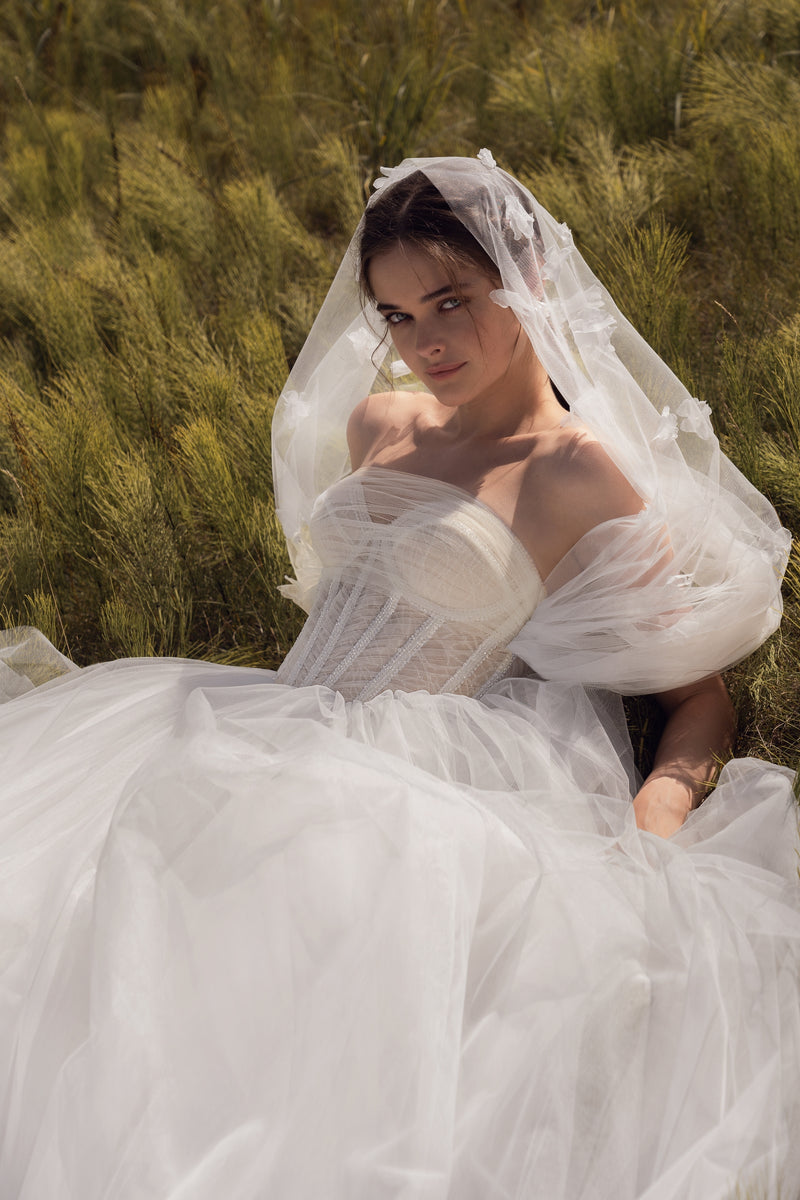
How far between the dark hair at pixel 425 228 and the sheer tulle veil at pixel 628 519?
0.02 m

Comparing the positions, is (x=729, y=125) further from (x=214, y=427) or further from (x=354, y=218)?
(x=214, y=427)

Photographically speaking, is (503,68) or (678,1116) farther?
(503,68)

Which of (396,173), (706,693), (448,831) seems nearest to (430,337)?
(396,173)

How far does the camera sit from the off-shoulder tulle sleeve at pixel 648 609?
1758 mm

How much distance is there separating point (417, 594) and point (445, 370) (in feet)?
1.25

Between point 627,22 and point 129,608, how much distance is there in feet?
10.3

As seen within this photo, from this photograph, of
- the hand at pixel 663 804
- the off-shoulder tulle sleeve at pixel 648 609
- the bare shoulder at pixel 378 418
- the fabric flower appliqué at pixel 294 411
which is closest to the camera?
the hand at pixel 663 804

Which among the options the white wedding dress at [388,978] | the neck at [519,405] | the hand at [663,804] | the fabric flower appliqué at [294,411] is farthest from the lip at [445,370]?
the hand at [663,804]

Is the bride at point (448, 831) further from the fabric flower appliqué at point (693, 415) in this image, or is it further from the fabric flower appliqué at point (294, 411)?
the fabric flower appliqué at point (294, 411)

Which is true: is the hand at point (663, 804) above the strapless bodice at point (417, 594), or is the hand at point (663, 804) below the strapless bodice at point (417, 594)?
below

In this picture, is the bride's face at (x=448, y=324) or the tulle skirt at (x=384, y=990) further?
the bride's face at (x=448, y=324)

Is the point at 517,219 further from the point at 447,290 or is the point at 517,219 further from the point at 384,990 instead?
the point at 384,990

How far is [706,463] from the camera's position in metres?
1.91

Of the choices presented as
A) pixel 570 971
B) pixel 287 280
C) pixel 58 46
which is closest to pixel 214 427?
pixel 287 280
